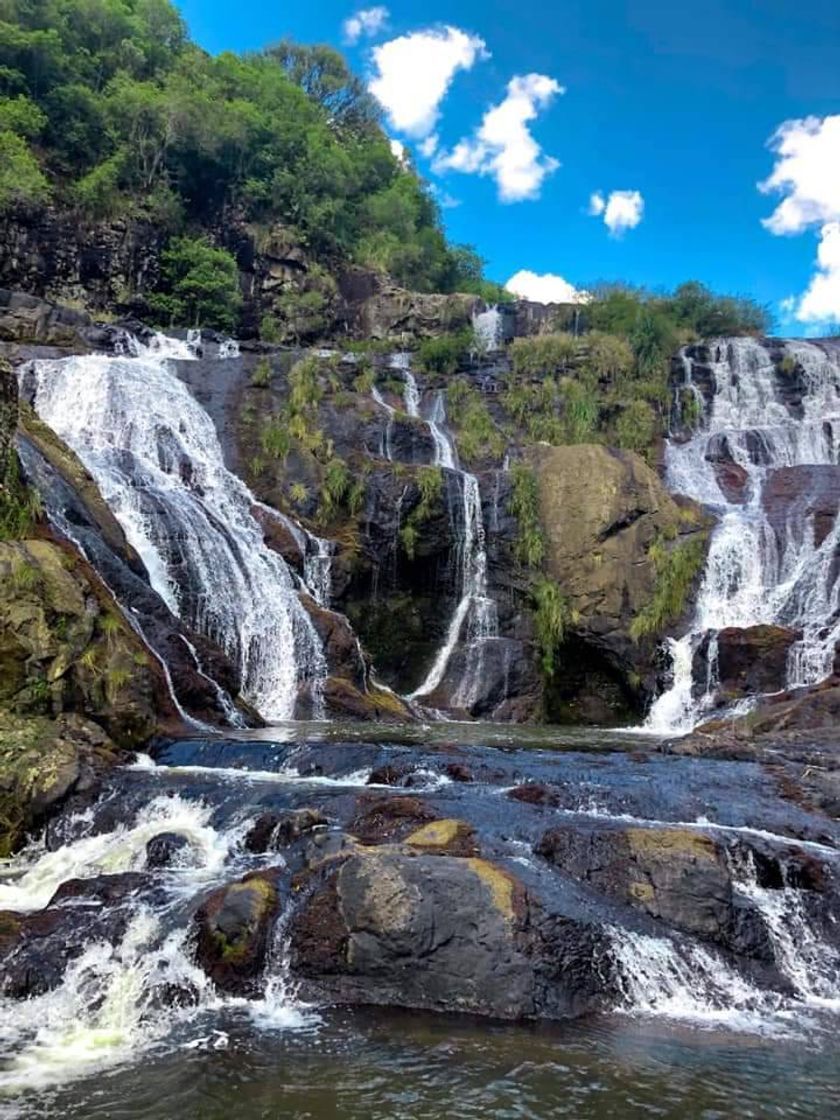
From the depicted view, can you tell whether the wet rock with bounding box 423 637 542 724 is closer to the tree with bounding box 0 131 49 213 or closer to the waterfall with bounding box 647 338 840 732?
the waterfall with bounding box 647 338 840 732

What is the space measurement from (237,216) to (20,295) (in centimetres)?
1559

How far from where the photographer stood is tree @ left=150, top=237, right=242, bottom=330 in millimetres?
39062

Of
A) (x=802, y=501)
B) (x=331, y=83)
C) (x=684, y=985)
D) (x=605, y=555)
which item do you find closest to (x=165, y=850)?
(x=684, y=985)

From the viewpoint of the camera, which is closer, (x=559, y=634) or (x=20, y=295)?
(x=559, y=634)

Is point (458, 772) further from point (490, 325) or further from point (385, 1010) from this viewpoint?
point (490, 325)

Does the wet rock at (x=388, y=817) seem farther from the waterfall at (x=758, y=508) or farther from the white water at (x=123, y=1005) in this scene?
the waterfall at (x=758, y=508)

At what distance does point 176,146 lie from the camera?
140ft

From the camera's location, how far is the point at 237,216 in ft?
146

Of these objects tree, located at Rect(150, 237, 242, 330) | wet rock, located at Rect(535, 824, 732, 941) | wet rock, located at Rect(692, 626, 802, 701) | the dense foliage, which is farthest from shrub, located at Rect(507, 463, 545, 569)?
the dense foliage

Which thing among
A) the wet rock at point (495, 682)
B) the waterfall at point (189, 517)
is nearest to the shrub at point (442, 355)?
the waterfall at point (189, 517)

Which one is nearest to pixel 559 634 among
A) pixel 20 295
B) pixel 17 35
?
pixel 20 295

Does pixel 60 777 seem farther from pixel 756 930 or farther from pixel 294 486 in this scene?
pixel 294 486

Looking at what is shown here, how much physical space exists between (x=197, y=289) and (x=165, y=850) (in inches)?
1360

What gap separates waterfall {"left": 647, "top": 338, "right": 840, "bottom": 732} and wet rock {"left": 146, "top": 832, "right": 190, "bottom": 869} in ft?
47.8
